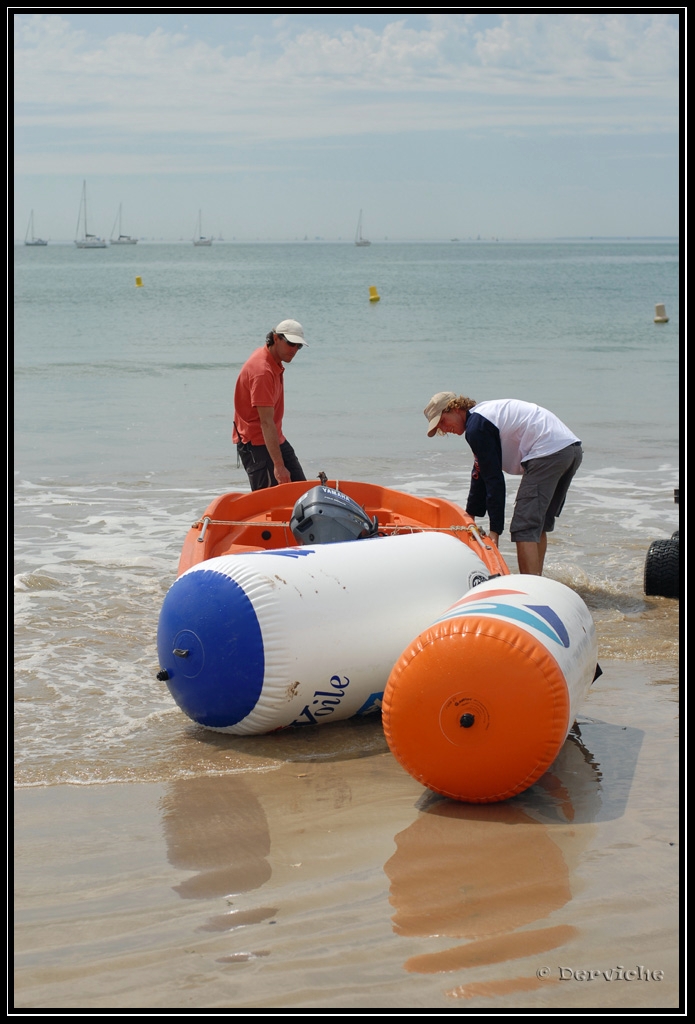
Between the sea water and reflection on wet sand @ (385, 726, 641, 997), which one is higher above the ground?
the sea water

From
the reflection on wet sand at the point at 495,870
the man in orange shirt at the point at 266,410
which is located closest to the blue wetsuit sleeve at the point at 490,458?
the man in orange shirt at the point at 266,410

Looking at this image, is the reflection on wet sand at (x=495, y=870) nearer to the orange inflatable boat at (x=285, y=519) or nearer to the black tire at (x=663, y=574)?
the orange inflatable boat at (x=285, y=519)

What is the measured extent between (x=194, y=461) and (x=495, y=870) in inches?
406

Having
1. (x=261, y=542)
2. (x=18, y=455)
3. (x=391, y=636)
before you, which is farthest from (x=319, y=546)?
(x=18, y=455)

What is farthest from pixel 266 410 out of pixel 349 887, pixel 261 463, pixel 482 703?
pixel 349 887

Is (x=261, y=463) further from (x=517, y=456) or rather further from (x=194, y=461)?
(x=194, y=461)

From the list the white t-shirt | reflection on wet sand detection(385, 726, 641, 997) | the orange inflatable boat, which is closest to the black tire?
the orange inflatable boat

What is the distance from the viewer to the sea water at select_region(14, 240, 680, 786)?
20.0ft

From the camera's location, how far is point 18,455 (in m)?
14.1

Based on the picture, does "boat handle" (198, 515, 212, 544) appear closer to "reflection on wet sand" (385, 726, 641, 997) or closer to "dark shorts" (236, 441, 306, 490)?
"dark shorts" (236, 441, 306, 490)

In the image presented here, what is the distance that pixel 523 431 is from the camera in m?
6.63

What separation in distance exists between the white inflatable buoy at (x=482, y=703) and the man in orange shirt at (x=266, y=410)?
3505 mm

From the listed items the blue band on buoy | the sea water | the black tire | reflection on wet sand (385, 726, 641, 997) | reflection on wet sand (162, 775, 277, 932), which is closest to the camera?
reflection on wet sand (385, 726, 641, 997)

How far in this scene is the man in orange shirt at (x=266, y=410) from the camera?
7.55m
